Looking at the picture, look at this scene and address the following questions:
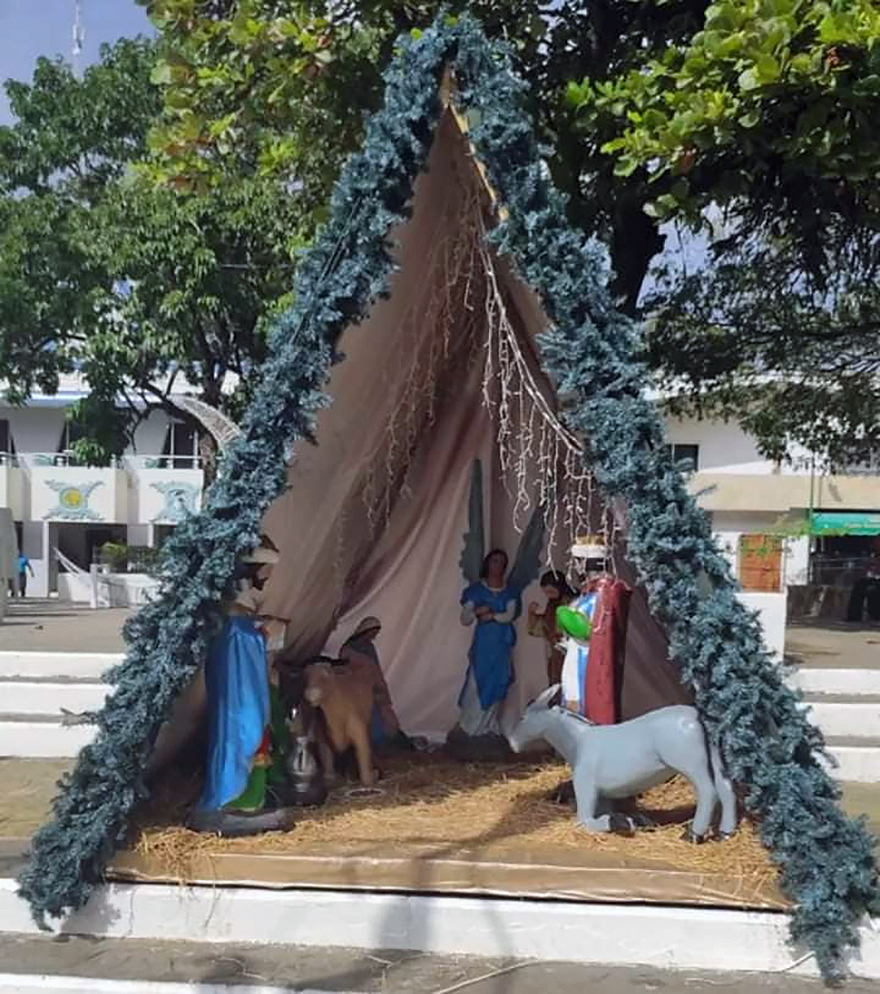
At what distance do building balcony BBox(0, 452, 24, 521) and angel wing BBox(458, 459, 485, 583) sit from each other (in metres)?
24.5

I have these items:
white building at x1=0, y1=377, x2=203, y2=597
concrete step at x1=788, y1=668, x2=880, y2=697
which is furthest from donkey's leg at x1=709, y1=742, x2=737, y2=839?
white building at x1=0, y1=377, x2=203, y2=597

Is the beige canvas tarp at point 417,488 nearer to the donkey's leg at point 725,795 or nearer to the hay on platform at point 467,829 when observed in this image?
the hay on platform at point 467,829

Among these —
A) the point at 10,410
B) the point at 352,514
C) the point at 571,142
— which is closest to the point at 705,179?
the point at 571,142

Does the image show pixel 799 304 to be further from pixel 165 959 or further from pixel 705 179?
pixel 165 959

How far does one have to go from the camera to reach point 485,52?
4762mm

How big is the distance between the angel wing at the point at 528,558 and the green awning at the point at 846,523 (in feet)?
82.5

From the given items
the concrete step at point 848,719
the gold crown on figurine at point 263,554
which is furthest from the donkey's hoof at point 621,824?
the concrete step at point 848,719

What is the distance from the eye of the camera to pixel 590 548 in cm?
569

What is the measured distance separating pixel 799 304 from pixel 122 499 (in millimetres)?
21541

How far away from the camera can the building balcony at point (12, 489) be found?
2944 centimetres

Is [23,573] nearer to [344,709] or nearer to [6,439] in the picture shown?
[6,439]

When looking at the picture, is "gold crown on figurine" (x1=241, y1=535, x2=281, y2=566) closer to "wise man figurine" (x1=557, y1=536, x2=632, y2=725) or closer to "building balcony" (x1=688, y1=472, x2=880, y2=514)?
"wise man figurine" (x1=557, y1=536, x2=632, y2=725)

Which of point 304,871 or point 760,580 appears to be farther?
point 760,580

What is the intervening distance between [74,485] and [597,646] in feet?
87.7
